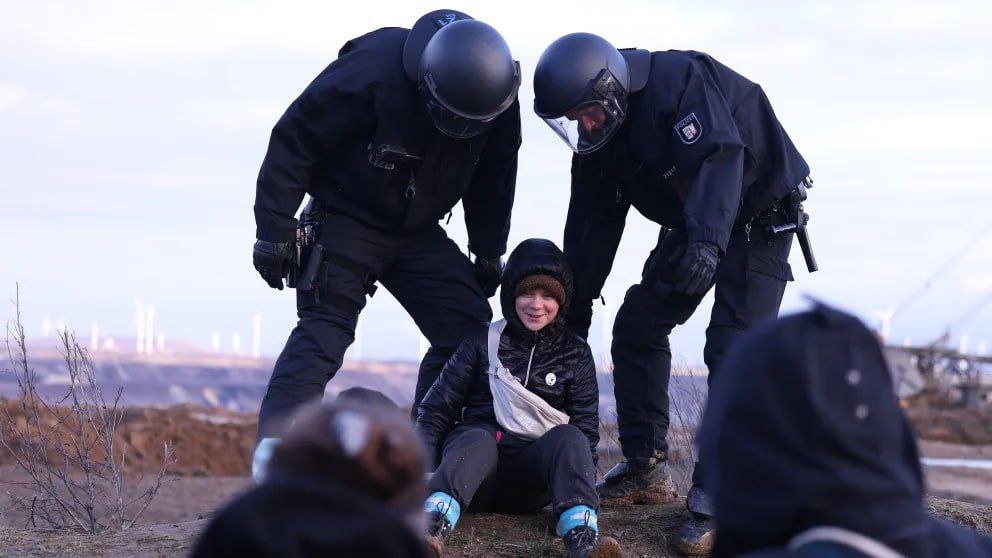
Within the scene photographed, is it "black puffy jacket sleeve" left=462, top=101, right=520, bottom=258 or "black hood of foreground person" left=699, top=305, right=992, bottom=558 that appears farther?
"black puffy jacket sleeve" left=462, top=101, right=520, bottom=258

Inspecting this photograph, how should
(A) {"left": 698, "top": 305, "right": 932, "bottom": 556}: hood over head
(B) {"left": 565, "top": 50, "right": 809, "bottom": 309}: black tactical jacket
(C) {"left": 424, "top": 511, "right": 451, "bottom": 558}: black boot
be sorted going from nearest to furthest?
(A) {"left": 698, "top": 305, "right": 932, "bottom": 556}: hood over head
(C) {"left": 424, "top": 511, "right": 451, "bottom": 558}: black boot
(B) {"left": 565, "top": 50, "right": 809, "bottom": 309}: black tactical jacket

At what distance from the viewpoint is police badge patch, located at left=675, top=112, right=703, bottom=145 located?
478cm

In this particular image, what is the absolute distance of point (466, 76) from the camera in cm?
499

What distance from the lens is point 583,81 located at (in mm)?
4922

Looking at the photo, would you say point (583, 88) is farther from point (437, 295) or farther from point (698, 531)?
point (698, 531)

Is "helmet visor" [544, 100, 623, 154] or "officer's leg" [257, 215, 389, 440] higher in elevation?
"helmet visor" [544, 100, 623, 154]

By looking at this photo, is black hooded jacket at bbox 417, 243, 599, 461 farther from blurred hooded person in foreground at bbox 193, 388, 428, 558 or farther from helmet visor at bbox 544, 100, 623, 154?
blurred hooded person in foreground at bbox 193, 388, 428, 558

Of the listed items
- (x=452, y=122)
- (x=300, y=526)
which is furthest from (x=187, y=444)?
(x=300, y=526)

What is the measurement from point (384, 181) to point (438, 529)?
5.56 ft

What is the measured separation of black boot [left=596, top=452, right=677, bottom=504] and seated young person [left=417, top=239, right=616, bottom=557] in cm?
69

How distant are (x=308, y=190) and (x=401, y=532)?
163 inches

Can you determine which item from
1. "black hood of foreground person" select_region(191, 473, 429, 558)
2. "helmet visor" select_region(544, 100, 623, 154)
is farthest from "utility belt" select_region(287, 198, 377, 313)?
"black hood of foreground person" select_region(191, 473, 429, 558)

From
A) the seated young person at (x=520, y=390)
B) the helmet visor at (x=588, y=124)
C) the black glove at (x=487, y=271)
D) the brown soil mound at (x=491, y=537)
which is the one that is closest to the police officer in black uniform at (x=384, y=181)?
the black glove at (x=487, y=271)

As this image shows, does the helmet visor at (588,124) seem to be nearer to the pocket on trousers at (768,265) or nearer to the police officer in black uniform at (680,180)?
the police officer in black uniform at (680,180)
